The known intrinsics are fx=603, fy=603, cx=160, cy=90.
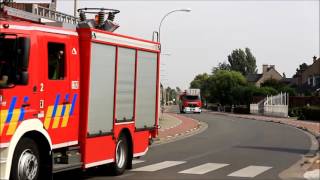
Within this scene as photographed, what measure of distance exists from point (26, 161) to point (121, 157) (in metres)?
4.10

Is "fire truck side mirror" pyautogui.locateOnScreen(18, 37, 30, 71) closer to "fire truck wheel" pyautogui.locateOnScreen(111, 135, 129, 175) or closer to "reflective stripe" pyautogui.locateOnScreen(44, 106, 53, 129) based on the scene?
"reflective stripe" pyautogui.locateOnScreen(44, 106, 53, 129)

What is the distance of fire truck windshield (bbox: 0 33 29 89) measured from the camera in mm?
9414

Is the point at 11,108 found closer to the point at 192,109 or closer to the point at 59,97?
the point at 59,97

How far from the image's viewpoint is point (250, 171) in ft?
49.5

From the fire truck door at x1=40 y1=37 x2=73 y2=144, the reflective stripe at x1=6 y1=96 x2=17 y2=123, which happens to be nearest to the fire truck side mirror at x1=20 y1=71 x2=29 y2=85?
the reflective stripe at x1=6 y1=96 x2=17 y2=123

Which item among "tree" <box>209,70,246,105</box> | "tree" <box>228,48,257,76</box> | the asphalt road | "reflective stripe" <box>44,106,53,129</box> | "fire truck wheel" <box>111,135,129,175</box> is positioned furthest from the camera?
"tree" <box>228,48,257,76</box>

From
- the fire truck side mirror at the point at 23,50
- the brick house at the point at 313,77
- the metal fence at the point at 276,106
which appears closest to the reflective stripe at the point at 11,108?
the fire truck side mirror at the point at 23,50

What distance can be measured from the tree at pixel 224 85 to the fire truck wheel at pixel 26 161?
102 metres

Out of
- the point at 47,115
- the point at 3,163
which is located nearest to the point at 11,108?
the point at 3,163

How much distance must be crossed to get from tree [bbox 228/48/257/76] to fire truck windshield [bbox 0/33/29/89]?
16353cm

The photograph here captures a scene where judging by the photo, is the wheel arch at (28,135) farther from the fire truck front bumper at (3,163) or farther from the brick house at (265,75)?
the brick house at (265,75)

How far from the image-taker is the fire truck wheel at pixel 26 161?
9.94 m

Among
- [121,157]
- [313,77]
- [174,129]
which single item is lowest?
[174,129]

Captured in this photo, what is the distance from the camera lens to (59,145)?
11219 mm
